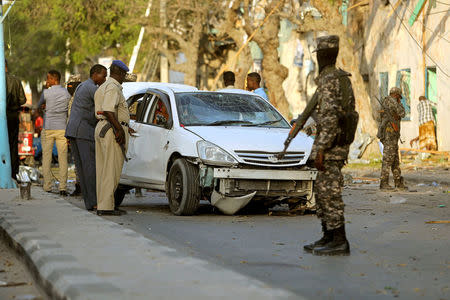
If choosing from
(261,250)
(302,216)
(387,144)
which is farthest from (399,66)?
(261,250)

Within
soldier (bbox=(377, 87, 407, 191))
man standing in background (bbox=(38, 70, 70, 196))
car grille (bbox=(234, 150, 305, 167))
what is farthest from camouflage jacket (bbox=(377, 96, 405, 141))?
man standing in background (bbox=(38, 70, 70, 196))

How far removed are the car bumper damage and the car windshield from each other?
1.06 metres

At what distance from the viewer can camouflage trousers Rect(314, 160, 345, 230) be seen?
767 centimetres

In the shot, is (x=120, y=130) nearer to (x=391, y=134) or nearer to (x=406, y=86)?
(x=391, y=134)

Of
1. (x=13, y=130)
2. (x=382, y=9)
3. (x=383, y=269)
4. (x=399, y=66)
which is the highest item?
(x=382, y=9)

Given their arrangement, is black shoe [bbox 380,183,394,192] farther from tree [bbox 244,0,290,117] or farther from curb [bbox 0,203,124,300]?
tree [bbox 244,0,290,117]

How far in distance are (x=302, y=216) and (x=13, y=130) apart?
21.1ft

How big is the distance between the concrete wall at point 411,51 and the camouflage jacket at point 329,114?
16197mm

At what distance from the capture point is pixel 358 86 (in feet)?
81.1

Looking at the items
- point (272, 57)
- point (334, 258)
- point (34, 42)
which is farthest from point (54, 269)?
point (34, 42)

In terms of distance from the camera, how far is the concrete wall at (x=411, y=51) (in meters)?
23.5

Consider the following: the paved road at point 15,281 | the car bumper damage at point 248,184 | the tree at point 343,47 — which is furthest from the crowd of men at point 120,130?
the tree at point 343,47

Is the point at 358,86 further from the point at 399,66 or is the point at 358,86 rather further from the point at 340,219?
the point at 340,219

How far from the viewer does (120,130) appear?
1094cm
